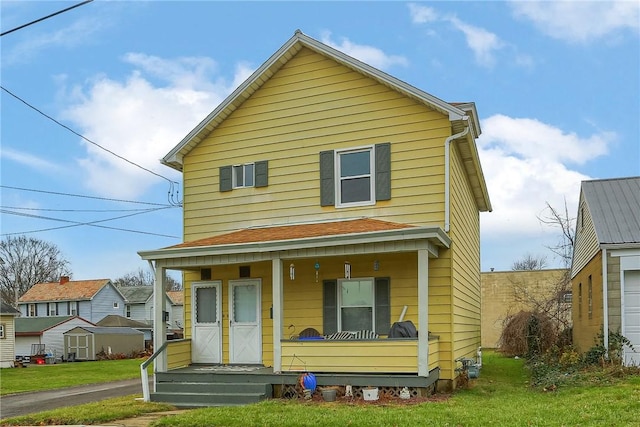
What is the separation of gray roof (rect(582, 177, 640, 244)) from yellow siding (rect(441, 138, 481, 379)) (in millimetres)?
3250

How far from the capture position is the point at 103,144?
21203mm

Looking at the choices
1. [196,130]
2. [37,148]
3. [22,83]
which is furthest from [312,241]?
[37,148]

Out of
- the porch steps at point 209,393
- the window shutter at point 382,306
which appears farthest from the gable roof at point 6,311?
the window shutter at point 382,306

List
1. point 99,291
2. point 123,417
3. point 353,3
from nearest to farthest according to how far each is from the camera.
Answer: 1. point 123,417
2. point 353,3
3. point 99,291

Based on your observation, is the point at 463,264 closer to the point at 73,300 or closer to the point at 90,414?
the point at 90,414

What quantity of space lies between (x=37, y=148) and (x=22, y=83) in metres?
4.82

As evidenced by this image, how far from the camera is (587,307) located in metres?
17.7

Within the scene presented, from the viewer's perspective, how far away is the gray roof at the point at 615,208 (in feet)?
48.0

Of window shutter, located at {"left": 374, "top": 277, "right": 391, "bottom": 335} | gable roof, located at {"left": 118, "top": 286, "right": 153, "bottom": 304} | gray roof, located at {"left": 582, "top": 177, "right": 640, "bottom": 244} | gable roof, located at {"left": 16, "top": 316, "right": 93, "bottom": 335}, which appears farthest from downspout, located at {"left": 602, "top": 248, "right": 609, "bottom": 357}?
gable roof, located at {"left": 118, "top": 286, "right": 153, "bottom": 304}

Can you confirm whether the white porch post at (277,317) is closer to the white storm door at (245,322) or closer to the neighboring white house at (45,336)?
the white storm door at (245,322)

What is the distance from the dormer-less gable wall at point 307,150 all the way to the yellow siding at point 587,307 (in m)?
5.08

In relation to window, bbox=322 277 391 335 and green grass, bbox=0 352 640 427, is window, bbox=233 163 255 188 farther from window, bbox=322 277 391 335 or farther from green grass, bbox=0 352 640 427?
green grass, bbox=0 352 640 427

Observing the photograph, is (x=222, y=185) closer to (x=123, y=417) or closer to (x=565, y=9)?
(x=123, y=417)

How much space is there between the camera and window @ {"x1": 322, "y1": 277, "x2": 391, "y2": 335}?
1343cm
